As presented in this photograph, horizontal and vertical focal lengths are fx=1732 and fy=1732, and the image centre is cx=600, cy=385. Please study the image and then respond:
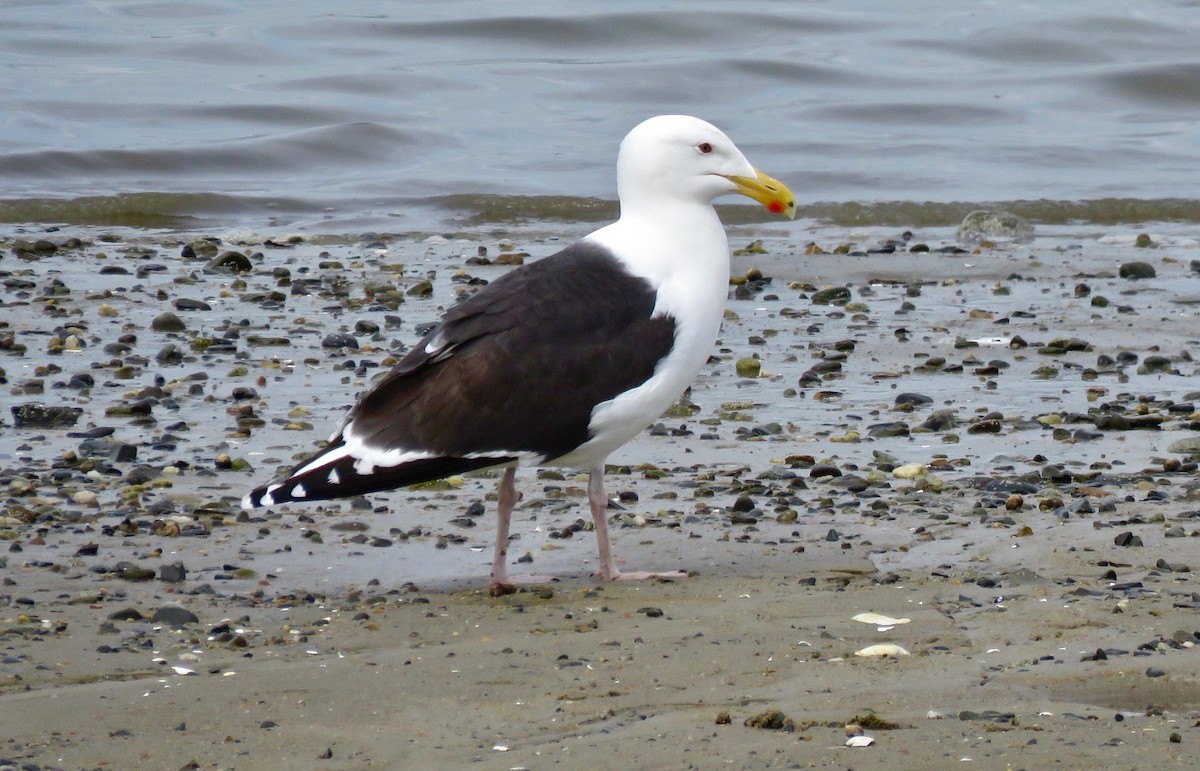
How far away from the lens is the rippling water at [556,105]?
1623 centimetres

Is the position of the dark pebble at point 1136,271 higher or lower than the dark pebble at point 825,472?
higher

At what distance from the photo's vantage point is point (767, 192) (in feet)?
21.9

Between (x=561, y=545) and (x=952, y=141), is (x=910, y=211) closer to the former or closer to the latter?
(x=952, y=141)

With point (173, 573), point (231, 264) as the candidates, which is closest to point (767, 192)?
point (173, 573)

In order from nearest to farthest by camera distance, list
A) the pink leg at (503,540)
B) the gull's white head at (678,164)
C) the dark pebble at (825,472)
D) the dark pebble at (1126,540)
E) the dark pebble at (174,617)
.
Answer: the dark pebble at (174,617), the pink leg at (503,540), the dark pebble at (1126,540), the gull's white head at (678,164), the dark pebble at (825,472)

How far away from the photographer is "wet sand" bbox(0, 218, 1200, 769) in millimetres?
4188

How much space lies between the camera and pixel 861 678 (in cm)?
451

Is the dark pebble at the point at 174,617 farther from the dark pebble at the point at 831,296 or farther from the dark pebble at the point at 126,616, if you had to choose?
the dark pebble at the point at 831,296

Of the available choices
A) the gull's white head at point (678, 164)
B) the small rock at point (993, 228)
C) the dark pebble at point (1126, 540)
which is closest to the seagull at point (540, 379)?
the gull's white head at point (678, 164)

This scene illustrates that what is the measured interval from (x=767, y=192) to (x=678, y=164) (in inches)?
17.8

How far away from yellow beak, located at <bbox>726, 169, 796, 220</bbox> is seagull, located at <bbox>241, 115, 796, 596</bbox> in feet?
1.38

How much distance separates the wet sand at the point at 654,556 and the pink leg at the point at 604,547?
0.16 metres

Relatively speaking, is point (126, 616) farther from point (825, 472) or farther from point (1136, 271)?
point (1136, 271)

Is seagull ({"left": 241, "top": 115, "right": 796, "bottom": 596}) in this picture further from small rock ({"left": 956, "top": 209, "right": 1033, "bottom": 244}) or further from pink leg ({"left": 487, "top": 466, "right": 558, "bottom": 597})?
small rock ({"left": 956, "top": 209, "right": 1033, "bottom": 244})
